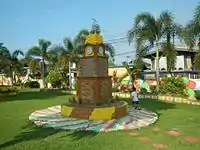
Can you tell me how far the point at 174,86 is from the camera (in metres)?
18.5

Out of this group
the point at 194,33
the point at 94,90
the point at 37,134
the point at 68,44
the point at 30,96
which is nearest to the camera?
the point at 37,134

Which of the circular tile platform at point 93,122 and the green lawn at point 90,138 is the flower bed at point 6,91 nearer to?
the circular tile platform at point 93,122

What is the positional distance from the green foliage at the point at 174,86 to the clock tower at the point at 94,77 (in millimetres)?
7556

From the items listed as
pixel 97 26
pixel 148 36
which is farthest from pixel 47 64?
pixel 97 26

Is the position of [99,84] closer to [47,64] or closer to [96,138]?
[96,138]

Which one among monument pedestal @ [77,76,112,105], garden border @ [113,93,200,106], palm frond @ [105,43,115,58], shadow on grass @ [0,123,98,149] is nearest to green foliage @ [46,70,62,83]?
palm frond @ [105,43,115,58]

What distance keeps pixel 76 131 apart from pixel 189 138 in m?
3.53

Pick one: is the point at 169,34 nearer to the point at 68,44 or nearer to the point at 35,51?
the point at 68,44

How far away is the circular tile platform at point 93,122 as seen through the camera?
30.4 feet

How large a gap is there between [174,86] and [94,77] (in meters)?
8.49

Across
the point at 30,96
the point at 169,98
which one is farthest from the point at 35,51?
the point at 169,98

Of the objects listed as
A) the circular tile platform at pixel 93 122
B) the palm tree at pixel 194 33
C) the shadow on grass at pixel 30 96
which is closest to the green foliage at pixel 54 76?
the shadow on grass at pixel 30 96

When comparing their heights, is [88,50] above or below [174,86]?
above

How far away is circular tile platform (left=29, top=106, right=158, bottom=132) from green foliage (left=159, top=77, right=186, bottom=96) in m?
7.10
